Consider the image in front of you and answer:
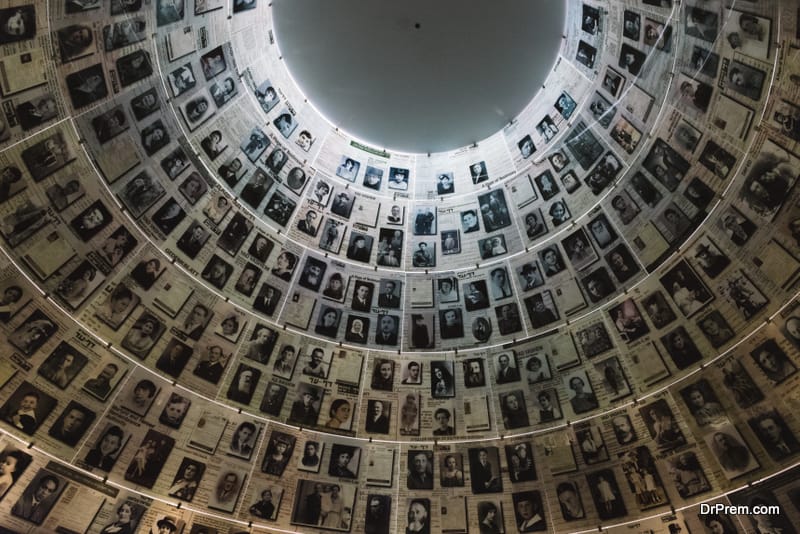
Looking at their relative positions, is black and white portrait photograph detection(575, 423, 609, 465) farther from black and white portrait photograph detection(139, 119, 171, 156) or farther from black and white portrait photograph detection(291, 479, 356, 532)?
black and white portrait photograph detection(139, 119, 171, 156)

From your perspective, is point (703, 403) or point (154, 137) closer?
point (703, 403)

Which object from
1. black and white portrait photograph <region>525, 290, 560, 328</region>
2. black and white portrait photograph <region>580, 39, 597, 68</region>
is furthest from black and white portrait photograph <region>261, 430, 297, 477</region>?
black and white portrait photograph <region>580, 39, 597, 68</region>

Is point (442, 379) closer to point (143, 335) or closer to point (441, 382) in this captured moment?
point (441, 382)

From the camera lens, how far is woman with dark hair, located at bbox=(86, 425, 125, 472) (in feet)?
35.8

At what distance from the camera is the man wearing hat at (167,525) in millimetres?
11211

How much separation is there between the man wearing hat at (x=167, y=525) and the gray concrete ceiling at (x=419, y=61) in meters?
9.51

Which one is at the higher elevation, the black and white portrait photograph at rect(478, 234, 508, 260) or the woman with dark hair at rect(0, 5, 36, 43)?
the black and white portrait photograph at rect(478, 234, 508, 260)

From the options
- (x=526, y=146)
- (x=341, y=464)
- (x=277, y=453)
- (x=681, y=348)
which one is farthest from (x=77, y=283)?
(x=681, y=348)

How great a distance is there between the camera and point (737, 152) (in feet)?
33.5

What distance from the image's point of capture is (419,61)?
1363cm

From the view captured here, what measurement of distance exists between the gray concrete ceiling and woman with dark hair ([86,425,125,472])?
852cm

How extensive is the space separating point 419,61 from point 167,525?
1102 cm

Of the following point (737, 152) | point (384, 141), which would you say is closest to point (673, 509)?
point (737, 152)

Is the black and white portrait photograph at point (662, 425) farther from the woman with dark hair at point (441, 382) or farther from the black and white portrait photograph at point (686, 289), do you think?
the woman with dark hair at point (441, 382)
